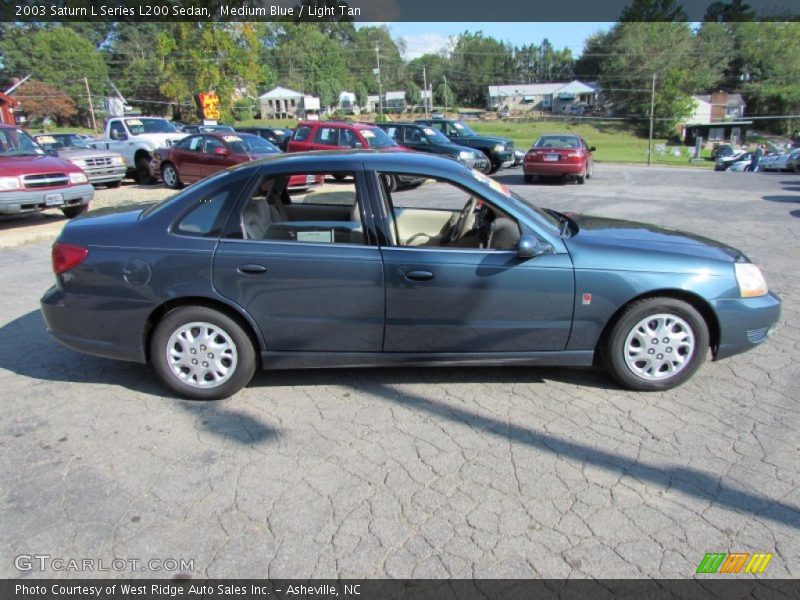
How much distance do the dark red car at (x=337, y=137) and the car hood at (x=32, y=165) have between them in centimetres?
607

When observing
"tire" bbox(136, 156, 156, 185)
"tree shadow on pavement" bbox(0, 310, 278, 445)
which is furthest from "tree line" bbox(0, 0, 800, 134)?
"tree shadow on pavement" bbox(0, 310, 278, 445)

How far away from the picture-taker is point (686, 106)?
233 ft

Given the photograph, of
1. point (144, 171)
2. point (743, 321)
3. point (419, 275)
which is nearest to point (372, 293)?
point (419, 275)

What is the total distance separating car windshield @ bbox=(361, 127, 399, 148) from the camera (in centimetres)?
1458

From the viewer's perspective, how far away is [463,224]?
4.30 meters

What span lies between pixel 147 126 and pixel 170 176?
3576mm

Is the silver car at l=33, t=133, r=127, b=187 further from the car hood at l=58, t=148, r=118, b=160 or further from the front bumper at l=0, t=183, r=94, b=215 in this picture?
the front bumper at l=0, t=183, r=94, b=215

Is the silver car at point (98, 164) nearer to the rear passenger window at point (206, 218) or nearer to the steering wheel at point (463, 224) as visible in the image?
the rear passenger window at point (206, 218)

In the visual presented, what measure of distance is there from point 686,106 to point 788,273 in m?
76.4

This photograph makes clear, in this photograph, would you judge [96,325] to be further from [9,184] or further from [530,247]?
[9,184]

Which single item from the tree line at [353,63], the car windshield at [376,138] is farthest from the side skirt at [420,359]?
the tree line at [353,63]

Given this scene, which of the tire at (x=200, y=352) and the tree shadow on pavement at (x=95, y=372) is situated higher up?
the tire at (x=200, y=352)

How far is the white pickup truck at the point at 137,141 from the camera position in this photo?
53.6 feet

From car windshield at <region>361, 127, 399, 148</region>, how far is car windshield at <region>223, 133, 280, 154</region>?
248 centimetres
